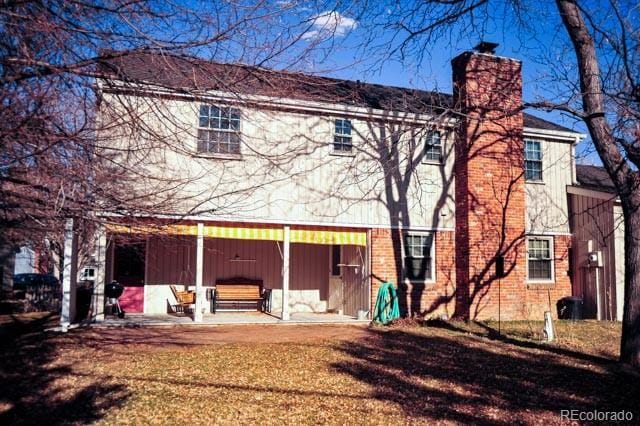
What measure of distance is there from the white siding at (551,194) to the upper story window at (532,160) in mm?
135

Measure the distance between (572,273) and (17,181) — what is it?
50.5 ft

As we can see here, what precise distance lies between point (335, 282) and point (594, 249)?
24.6 ft

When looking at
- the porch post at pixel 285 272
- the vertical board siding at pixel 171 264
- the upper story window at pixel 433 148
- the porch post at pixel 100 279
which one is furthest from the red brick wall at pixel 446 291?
the porch post at pixel 100 279

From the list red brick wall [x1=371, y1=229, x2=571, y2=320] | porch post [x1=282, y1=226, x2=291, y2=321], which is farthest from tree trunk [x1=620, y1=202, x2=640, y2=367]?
porch post [x1=282, y1=226, x2=291, y2=321]

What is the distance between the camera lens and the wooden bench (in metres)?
16.1

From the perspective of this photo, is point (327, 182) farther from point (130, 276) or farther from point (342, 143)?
point (130, 276)

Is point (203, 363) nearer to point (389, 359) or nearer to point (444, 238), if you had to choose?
point (389, 359)

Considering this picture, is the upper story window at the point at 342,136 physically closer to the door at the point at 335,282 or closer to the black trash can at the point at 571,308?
the door at the point at 335,282

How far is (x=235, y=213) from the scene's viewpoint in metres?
13.7

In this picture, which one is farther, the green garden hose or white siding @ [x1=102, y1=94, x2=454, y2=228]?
the green garden hose

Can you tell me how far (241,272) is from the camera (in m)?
17.0

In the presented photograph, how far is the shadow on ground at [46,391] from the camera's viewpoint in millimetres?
6297

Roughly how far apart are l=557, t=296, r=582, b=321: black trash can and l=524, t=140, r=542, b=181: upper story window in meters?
3.62

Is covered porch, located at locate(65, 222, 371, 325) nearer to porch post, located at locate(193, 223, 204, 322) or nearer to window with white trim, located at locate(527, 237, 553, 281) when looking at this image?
porch post, located at locate(193, 223, 204, 322)
